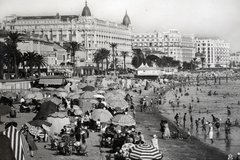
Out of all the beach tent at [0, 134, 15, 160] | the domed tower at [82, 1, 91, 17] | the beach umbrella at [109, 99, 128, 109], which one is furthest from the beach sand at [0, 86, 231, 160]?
the domed tower at [82, 1, 91, 17]

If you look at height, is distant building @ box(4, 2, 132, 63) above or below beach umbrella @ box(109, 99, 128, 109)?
above

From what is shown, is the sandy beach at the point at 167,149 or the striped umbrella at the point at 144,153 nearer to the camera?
the striped umbrella at the point at 144,153

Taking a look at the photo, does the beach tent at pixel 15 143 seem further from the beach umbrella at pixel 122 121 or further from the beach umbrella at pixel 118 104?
the beach umbrella at pixel 118 104

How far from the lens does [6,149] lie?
10.7 meters

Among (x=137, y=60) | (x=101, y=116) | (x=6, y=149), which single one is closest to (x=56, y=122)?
(x=101, y=116)

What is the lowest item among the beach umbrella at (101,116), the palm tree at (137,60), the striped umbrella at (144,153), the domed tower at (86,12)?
the striped umbrella at (144,153)

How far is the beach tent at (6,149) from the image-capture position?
1054 centimetres

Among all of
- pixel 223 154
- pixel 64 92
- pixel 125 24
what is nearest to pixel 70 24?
pixel 125 24

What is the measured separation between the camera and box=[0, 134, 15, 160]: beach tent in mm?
10540

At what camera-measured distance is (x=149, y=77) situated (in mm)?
96750

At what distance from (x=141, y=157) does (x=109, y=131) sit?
6.61 meters

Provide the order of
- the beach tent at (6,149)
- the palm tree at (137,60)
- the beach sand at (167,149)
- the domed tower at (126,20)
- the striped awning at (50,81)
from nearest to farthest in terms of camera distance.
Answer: the beach tent at (6,149) → the beach sand at (167,149) → the striped awning at (50,81) → the palm tree at (137,60) → the domed tower at (126,20)

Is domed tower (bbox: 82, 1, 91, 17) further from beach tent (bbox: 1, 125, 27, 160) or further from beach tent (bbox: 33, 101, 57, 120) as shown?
beach tent (bbox: 1, 125, 27, 160)

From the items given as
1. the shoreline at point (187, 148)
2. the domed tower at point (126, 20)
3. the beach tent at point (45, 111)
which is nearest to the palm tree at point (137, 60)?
the domed tower at point (126, 20)
